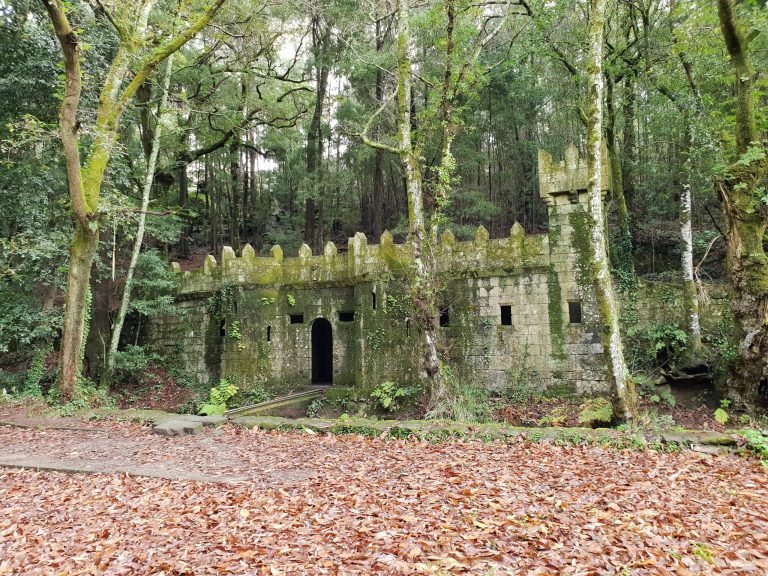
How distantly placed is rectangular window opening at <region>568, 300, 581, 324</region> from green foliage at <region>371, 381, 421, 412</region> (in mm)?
4147

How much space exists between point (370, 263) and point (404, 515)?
31.9 ft

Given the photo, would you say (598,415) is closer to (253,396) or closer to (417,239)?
(417,239)

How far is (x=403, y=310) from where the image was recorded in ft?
41.7

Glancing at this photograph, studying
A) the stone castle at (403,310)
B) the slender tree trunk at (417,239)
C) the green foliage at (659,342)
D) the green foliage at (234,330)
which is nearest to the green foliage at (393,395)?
the stone castle at (403,310)

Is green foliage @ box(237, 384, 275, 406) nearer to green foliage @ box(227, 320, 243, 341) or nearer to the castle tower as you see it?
green foliage @ box(227, 320, 243, 341)

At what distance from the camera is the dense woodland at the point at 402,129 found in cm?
874

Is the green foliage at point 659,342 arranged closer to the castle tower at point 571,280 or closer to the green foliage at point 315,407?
the castle tower at point 571,280

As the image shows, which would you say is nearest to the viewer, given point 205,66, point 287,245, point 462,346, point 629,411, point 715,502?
point 715,502

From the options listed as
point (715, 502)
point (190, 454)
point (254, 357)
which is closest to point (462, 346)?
point (254, 357)

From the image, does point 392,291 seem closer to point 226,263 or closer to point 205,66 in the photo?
point 226,263

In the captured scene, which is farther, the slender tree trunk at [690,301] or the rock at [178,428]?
the slender tree trunk at [690,301]

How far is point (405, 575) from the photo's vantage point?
3.09 metres

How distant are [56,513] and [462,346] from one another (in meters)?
9.38

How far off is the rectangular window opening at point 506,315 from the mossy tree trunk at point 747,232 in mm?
4758
